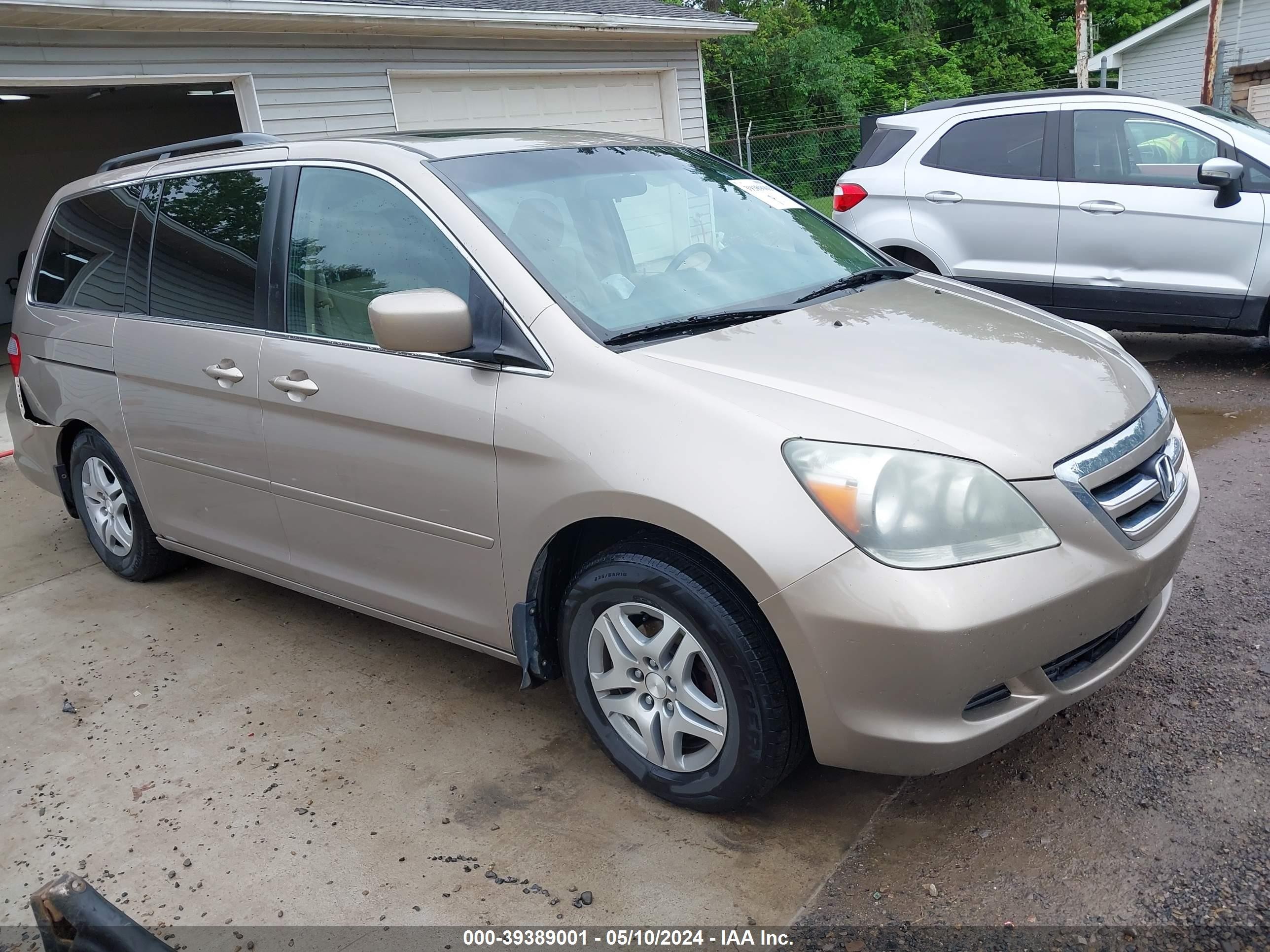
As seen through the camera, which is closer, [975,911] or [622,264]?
[975,911]

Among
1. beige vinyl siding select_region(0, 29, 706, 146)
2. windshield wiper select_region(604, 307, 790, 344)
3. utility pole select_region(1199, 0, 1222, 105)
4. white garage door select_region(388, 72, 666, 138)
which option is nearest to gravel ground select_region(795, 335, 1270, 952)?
windshield wiper select_region(604, 307, 790, 344)

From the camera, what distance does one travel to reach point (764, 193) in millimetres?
3885

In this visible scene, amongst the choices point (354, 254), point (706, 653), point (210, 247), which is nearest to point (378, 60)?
point (210, 247)

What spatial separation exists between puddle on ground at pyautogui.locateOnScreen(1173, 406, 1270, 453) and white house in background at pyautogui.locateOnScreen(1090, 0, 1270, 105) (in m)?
20.9

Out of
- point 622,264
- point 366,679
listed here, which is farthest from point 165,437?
point 622,264

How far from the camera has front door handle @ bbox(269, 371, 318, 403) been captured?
11.1 feet

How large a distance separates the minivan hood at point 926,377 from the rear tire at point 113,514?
287 cm

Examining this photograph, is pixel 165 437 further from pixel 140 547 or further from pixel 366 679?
pixel 366 679

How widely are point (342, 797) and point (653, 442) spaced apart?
1.46 metres

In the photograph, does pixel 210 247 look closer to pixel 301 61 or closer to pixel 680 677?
pixel 680 677

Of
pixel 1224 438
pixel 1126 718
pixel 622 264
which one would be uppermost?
pixel 622 264

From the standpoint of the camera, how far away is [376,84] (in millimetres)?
9344

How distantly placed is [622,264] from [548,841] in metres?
1.68

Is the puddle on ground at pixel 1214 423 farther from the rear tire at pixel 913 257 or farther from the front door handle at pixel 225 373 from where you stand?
the front door handle at pixel 225 373
